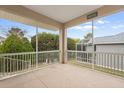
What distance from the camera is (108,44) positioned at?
16.5 ft

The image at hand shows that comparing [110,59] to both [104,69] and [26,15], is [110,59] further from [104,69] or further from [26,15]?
[26,15]

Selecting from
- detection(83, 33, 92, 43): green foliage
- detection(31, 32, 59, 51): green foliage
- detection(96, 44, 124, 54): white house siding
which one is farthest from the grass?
detection(31, 32, 59, 51): green foliage

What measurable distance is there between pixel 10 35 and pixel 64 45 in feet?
8.64

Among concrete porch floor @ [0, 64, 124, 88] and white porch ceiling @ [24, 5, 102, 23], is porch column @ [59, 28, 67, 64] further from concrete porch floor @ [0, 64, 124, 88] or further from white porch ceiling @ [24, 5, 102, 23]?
concrete porch floor @ [0, 64, 124, 88]

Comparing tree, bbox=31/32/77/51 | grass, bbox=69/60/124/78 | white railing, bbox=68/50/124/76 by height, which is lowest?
grass, bbox=69/60/124/78

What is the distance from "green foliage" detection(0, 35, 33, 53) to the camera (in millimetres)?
4121

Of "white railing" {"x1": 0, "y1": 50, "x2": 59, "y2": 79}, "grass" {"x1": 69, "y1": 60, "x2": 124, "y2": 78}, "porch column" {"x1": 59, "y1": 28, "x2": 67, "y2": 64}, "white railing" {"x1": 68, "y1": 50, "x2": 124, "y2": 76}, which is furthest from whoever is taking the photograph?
"porch column" {"x1": 59, "y1": 28, "x2": 67, "y2": 64}

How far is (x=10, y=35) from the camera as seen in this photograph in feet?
14.1

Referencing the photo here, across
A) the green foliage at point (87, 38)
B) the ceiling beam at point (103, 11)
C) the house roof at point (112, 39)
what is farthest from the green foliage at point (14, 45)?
the house roof at point (112, 39)

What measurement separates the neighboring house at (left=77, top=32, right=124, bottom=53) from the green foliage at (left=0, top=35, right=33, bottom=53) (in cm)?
252

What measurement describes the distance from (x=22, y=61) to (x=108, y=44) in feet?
12.2

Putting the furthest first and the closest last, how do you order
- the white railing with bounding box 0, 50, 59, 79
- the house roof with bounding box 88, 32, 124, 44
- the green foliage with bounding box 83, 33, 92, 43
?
1. the green foliage with bounding box 83, 33, 92, 43
2. the house roof with bounding box 88, 32, 124, 44
3. the white railing with bounding box 0, 50, 59, 79
